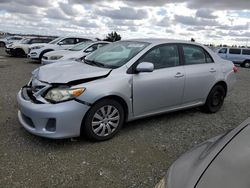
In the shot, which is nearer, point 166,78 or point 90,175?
point 90,175

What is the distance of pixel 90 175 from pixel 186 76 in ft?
8.60

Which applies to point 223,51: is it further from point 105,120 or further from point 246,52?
point 105,120

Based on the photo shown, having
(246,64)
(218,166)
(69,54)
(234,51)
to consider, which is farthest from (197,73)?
(234,51)

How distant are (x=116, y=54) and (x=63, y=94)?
1.46 metres

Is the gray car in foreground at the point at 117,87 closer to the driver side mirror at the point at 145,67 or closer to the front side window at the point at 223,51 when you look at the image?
the driver side mirror at the point at 145,67

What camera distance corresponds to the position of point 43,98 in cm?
396

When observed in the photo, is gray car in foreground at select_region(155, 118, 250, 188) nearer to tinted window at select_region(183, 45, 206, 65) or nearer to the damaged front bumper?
the damaged front bumper

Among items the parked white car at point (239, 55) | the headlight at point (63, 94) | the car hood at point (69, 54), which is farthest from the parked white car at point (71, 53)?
the parked white car at point (239, 55)

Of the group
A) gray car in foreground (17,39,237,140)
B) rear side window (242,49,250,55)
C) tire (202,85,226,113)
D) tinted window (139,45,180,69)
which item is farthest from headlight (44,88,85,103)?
rear side window (242,49,250,55)

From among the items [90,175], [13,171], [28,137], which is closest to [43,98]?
[28,137]

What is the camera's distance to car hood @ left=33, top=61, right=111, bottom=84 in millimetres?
4016

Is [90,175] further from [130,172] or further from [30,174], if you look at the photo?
[30,174]

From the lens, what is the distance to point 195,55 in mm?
5523

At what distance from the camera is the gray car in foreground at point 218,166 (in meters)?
1.60
